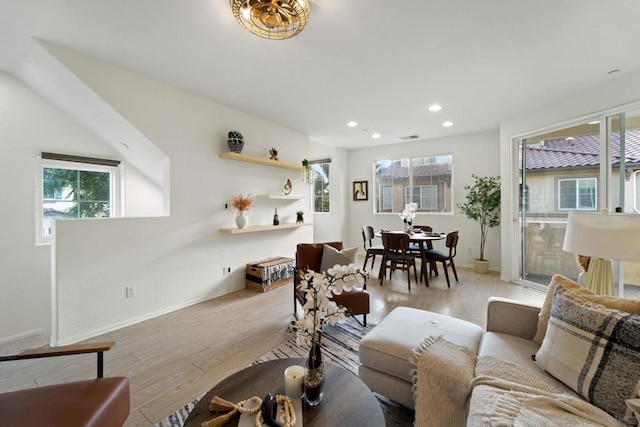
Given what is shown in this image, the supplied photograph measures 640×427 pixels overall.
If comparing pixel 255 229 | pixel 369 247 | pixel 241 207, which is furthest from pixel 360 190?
pixel 241 207

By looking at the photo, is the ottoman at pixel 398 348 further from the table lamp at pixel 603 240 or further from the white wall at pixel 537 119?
the white wall at pixel 537 119

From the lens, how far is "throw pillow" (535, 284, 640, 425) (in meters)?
1.00

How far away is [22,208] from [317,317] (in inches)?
161

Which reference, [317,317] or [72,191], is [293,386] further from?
[72,191]

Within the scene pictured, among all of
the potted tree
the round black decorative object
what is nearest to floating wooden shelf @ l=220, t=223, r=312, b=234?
the round black decorative object

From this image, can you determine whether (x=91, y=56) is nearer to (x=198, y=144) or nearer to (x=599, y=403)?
(x=198, y=144)

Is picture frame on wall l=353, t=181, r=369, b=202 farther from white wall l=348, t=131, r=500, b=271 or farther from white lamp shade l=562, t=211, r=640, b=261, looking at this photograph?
white lamp shade l=562, t=211, r=640, b=261

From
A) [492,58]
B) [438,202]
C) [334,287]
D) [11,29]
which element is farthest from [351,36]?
[438,202]

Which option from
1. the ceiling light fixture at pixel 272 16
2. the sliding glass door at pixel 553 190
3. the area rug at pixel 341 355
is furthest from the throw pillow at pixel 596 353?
the sliding glass door at pixel 553 190

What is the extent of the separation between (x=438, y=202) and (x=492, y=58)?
3635mm

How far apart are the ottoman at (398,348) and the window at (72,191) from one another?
4.12m

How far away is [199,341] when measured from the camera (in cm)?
253

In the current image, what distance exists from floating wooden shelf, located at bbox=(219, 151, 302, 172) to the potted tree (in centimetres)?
340

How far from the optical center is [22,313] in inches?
124
